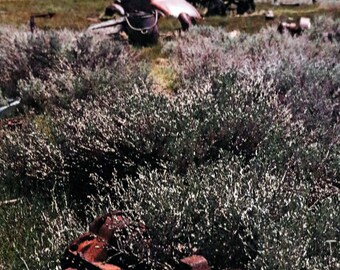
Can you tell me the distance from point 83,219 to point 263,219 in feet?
5.18

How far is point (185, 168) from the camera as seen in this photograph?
4.90 metres

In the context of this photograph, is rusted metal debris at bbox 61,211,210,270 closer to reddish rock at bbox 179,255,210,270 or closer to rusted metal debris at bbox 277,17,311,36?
reddish rock at bbox 179,255,210,270

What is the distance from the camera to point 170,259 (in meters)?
3.61

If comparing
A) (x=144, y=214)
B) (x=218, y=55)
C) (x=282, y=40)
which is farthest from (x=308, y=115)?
(x=282, y=40)

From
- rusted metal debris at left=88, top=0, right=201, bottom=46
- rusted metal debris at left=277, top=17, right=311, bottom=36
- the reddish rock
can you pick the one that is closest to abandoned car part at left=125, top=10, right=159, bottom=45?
rusted metal debris at left=88, top=0, right=201, bottom=46

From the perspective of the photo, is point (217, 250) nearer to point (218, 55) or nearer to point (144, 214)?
point (144, 214)

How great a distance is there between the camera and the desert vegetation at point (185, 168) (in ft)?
11.7

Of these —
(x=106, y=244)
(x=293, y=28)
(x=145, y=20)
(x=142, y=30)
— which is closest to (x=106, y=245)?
(x=106, y=244)

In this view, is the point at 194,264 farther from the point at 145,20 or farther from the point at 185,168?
the point at 145,20

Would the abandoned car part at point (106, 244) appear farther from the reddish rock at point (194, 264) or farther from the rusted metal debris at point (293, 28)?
the rusted metal debris at point (293, 28)

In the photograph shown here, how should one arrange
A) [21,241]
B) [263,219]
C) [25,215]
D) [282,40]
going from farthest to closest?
[282,40], [25,215], [21,241], [263,219]

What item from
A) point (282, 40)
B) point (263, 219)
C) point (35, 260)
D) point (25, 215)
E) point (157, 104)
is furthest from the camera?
point (282, 40)

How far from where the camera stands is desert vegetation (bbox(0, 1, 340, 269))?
3.56m

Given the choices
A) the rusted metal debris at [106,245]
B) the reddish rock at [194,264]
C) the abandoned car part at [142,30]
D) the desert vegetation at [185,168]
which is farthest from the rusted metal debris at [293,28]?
the reddish rock at [194,264]
